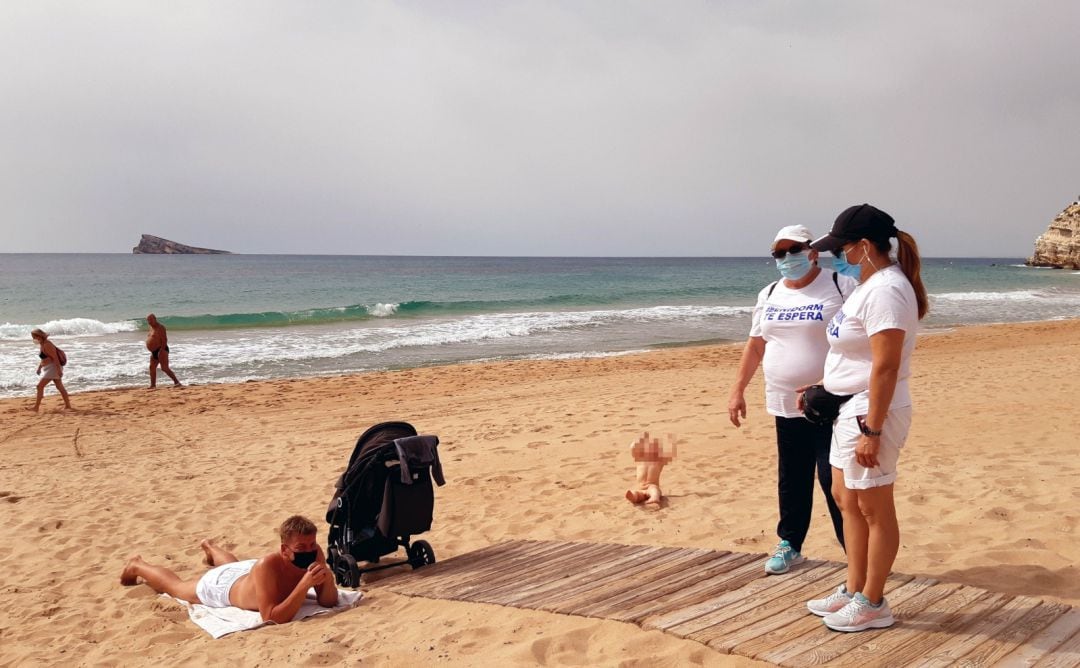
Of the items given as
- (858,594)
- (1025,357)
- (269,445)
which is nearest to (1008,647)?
(858,594)

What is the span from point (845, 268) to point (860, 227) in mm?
484

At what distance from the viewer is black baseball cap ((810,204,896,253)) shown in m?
2.94

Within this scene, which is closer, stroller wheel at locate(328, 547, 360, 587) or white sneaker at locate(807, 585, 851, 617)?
white sneaker at locate(807, 585, 851, 617)

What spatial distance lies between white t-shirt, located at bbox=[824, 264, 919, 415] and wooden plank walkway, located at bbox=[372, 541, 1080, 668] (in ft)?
3.19

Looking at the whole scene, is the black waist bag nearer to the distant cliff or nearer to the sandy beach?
the sandy beach

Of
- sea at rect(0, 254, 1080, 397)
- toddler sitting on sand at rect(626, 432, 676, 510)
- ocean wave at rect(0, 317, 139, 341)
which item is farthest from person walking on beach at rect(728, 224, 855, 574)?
ocean wave at rect(0, 317, 139, 341)

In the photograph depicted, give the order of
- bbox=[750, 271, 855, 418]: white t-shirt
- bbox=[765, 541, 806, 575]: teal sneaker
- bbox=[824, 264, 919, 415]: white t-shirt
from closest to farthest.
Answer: bbox=[824, 264, 919, 415]: white t-shirt < bbox=[750, 271, 855, 418]: white t-shirt < bbox=[765, 541, 806, 575]: teal sneaker

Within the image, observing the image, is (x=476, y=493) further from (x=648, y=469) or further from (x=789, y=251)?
(x=789, y=251)

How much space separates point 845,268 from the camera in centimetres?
342

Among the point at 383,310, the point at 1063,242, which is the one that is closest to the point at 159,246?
the point at 383,310

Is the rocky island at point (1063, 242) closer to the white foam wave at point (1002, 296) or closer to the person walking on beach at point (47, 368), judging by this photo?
the white foam wave at point (1002, 296)

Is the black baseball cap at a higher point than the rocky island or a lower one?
lower

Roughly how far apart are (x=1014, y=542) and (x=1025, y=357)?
1263cm

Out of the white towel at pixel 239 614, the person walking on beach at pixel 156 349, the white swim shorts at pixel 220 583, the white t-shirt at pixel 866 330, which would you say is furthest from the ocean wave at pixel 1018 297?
the white swim shorts at pixel 220 583
